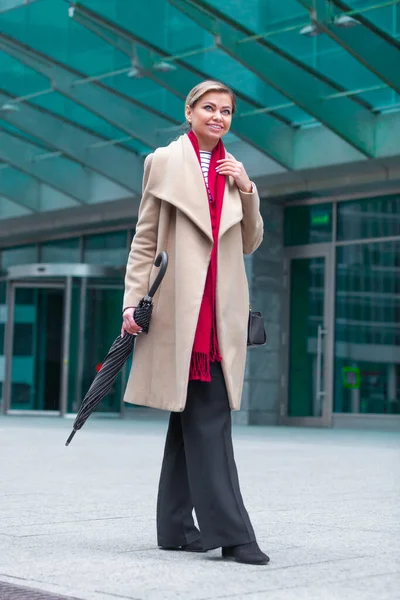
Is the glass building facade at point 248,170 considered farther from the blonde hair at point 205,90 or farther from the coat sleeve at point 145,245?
the coat sleeve at point 145,245

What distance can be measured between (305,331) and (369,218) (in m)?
2.29

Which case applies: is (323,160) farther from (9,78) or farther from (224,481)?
(224,481)

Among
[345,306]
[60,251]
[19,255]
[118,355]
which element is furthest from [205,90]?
[19,255]

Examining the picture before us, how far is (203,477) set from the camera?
387cm

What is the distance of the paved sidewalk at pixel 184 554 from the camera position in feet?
10.7

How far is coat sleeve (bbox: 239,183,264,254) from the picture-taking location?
4141 mm

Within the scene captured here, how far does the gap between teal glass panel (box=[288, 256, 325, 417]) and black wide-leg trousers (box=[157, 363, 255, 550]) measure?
14.2 m

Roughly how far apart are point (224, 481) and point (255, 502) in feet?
6.99

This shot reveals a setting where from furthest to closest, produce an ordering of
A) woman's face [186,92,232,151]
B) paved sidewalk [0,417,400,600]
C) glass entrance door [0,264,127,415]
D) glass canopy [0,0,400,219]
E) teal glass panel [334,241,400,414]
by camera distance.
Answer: glass entrance door [0,264,127,415], teal glass panel [334,241,400,414], glass canopy [0,0,400,219], woman's face [186,92,232,151], paved sidewalk [0,417,400,600]

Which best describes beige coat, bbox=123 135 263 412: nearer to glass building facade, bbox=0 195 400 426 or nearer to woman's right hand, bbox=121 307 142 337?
woman's right hand, bbox=121 307 142 337

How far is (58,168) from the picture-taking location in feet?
66.1

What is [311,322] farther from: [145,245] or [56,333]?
[145,245]

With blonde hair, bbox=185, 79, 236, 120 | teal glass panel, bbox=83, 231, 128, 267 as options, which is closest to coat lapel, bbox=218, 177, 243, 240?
blonde hair, bbox=185, 79, 236, 120

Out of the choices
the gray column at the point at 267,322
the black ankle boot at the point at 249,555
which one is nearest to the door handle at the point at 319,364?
the gray column at the point at 267,322
